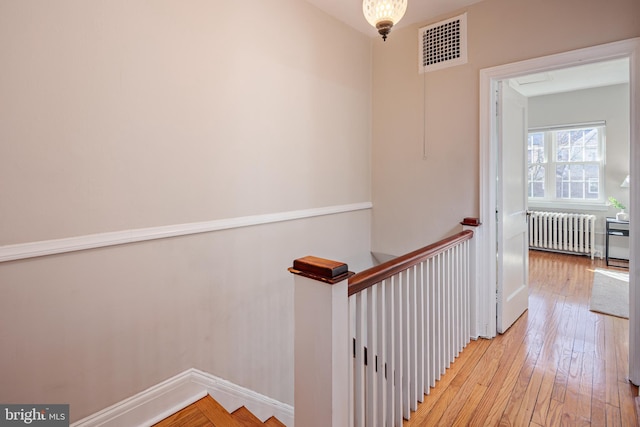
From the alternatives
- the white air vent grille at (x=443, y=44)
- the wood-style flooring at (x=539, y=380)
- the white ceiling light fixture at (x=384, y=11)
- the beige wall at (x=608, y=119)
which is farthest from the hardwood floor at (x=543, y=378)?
the beige wall at (x=608, y=119)

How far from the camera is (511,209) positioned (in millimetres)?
2877

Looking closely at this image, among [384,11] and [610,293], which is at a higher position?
[384,11]

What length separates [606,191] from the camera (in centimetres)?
513

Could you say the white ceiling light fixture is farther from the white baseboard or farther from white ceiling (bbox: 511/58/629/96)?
white ceiling (bbox: 511/58/629/96)

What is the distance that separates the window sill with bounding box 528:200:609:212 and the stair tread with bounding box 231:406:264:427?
604cm

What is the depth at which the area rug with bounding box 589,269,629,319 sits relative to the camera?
10.5ft

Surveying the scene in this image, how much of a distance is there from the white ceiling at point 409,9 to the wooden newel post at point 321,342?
2.41 m

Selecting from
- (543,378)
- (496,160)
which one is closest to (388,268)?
(543,378)

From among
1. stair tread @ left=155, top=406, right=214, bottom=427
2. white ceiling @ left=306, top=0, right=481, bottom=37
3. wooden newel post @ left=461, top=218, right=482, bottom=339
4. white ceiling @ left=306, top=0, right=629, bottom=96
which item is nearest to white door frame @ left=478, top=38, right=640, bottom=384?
wooden newel post @ left=461, top=218, right=482, bottom=339

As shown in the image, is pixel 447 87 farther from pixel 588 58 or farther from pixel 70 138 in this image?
pixel 70 138

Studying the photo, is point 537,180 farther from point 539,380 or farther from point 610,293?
point 539,380

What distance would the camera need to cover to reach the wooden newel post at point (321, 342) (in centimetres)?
113

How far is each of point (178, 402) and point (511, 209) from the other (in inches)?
116

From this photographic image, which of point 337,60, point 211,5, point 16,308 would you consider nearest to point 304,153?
point 337,60
